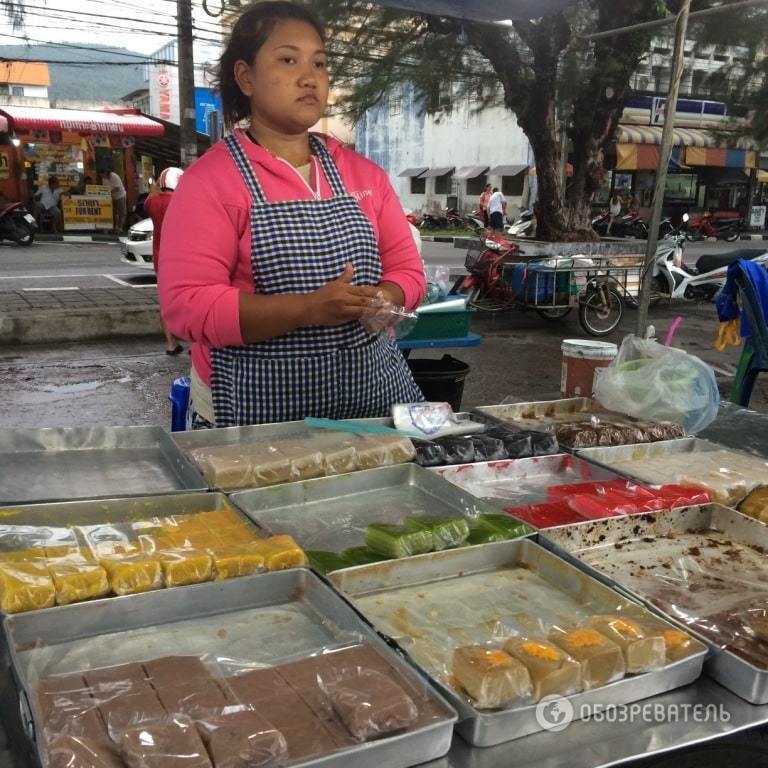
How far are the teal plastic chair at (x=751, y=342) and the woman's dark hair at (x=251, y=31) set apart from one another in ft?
9.71

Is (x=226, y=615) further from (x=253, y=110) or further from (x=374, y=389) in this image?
(x=253, y=110)

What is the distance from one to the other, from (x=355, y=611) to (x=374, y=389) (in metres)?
0.99

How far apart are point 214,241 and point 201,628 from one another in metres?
0.89

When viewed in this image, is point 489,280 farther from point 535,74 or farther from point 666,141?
point 666,141

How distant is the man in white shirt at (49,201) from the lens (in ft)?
60.0

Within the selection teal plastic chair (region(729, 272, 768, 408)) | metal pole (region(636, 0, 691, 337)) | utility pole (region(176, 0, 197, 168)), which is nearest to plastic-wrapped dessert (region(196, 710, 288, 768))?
metal pole (region(636, 0, 691, 337))

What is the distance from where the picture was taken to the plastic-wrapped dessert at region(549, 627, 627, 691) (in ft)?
3.46

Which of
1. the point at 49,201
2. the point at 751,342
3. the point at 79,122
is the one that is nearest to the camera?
the point at 751,342

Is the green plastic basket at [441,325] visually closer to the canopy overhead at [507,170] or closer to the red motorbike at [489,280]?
the red motorbike at [489,280]

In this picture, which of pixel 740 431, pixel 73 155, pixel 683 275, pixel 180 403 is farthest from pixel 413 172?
pixel 740 431

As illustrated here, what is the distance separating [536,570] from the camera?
1436mm

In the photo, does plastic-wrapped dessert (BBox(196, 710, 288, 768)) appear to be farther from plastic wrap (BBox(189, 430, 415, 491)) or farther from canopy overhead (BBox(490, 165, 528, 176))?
canopy overhead (BBox(490, 165, 528, 176))

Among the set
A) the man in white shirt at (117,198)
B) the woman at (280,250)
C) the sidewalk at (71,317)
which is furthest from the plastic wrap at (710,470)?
the man in white shirt at (117,198)

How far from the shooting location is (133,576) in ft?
3.99
